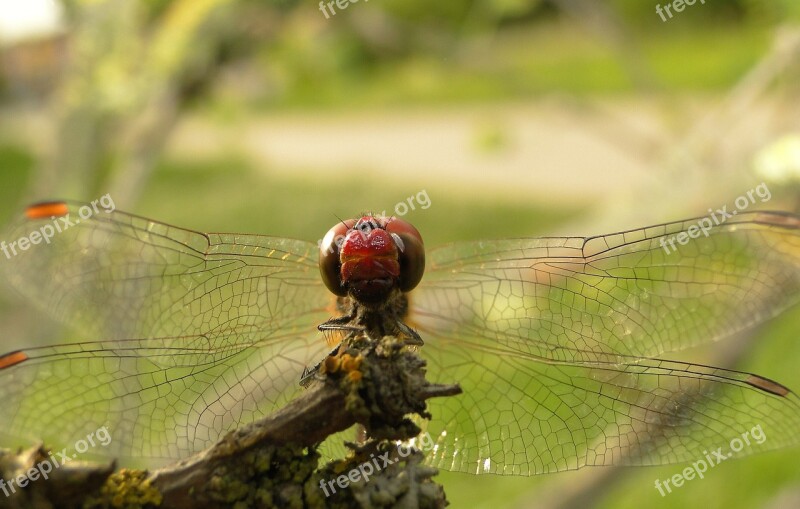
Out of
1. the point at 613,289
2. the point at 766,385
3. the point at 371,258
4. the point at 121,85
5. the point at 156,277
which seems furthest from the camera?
the point at 121,85

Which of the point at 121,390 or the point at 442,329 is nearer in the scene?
the point at 121,390

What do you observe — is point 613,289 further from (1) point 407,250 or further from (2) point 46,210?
(2) point 46,210

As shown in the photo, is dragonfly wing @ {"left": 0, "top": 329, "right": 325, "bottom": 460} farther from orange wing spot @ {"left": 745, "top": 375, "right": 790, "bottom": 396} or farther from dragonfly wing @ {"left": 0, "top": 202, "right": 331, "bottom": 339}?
orange wing spot @ {"left": 745, "top": 375, "right": 790, "bottom": 396}

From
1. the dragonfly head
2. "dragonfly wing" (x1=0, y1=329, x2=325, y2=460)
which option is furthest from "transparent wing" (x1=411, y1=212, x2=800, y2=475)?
"dragonfly wing" (x1=0, y1=329, x2=325, y2=460)

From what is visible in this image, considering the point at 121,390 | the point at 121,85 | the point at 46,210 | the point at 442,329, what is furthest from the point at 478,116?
the point at 121,390

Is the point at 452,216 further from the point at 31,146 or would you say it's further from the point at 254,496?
the point at 31,146

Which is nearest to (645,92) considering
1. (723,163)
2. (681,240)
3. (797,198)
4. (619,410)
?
(723,163)
